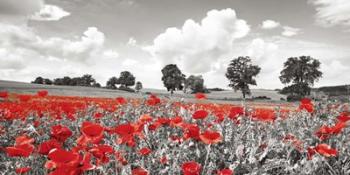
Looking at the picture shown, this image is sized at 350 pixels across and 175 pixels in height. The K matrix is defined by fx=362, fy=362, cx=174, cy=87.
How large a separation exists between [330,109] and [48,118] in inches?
168

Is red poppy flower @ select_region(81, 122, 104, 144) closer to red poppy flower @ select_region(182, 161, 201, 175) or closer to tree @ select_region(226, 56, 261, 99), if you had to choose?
red poppy flower @ select_region(182, 161, 201, 175)

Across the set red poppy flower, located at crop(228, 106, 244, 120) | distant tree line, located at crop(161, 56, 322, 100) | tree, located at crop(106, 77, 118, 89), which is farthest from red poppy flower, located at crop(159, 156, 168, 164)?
tree, located at crop(106, 77, 118, 89)

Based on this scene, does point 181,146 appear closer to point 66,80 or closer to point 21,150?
point 21,150

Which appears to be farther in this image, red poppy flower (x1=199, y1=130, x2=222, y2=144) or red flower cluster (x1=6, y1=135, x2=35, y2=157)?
red poppy flower (x1=199, y1=130, x2=222, y2=144)

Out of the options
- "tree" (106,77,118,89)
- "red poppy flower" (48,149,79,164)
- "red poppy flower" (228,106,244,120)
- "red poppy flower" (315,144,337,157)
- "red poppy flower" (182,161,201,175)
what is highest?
"tree" (106,77,118,89)

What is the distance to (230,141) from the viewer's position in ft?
11.0

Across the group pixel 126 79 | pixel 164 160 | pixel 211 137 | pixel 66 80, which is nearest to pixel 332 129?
pixel 211 137

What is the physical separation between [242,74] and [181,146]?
231ft

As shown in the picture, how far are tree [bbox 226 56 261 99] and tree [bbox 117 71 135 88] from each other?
36.8 meters

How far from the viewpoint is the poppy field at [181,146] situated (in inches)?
84.8

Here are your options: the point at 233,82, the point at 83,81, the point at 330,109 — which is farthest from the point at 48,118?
the point at 83,81

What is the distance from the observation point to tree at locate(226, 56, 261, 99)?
233 feet

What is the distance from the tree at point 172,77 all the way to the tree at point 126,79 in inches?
627

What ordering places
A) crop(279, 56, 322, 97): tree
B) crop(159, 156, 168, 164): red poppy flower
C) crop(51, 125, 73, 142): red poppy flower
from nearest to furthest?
crop(51, 125, 73, 142): red poppy flower, crop(159, 156, 168, 164): red poppy flower, crop(279, 56, 322, 97): tree
